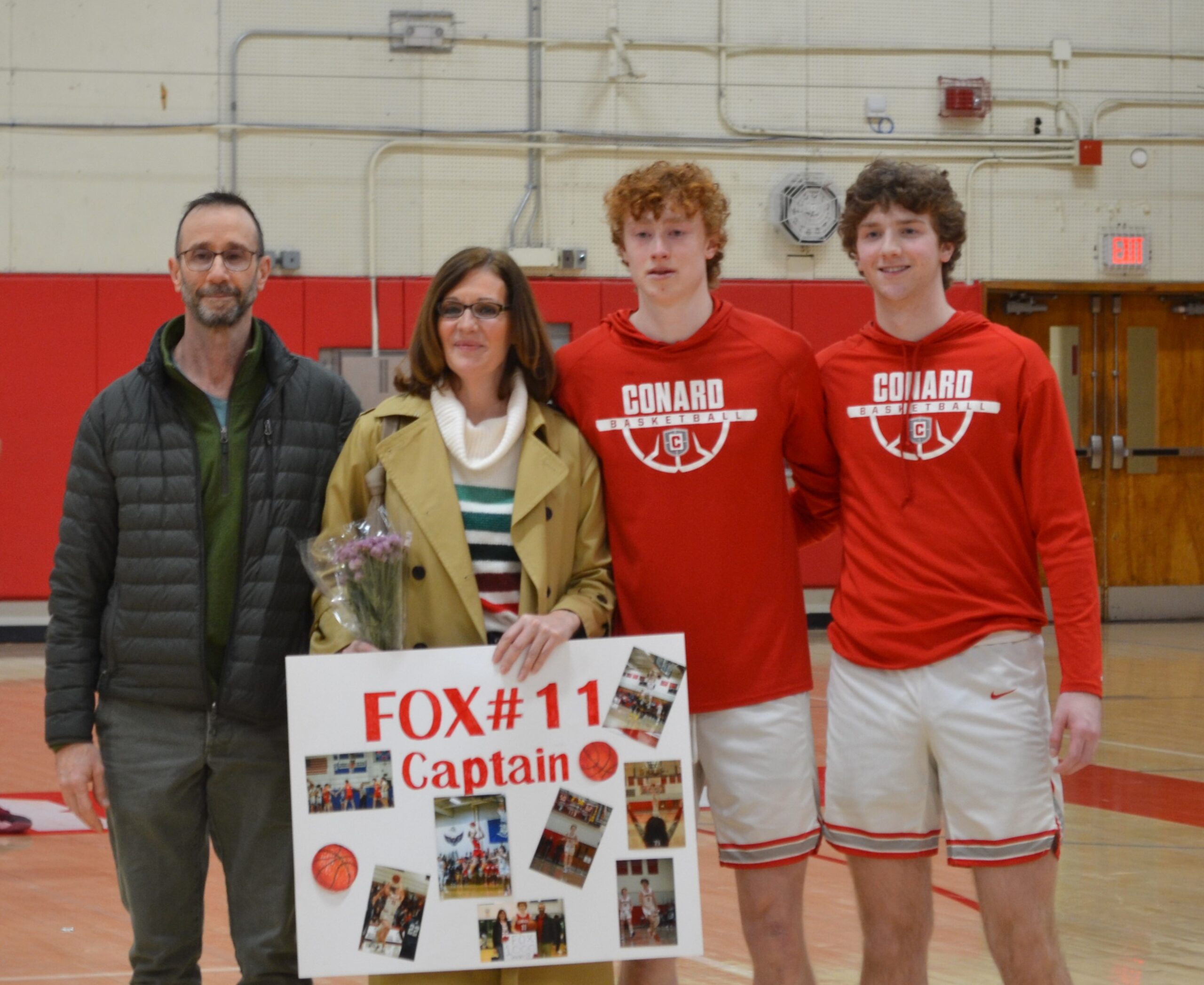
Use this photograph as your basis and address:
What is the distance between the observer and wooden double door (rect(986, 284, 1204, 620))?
471 inches

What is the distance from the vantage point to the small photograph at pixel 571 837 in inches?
106

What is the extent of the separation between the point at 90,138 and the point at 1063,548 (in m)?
9.50

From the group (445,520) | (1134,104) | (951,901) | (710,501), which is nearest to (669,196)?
(710,501)

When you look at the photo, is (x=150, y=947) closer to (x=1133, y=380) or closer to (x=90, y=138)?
(x=90, y=138)

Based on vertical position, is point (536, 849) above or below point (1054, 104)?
below

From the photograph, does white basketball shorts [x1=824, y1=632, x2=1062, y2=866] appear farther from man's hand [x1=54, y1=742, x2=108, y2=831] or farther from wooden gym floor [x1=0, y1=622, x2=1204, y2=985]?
man's hand [x1=54, y1=742, x2=108, y2=831]

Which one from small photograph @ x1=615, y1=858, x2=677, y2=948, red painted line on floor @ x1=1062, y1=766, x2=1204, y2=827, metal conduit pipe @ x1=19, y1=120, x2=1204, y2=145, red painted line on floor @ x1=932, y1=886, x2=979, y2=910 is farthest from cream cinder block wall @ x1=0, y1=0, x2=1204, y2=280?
small photograph @ x1=615, y1=858, x2=677, y2=948

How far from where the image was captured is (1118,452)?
39.2ft

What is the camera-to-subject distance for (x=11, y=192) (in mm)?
10555

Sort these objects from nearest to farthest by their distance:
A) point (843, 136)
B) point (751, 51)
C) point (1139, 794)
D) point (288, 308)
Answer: point (1139, 794) < point (288, 308) < point (751, 51) < point (843, 136)

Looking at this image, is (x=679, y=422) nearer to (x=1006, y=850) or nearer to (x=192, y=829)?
(x=1006, y=850)

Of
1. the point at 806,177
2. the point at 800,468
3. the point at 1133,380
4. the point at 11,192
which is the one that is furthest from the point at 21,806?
the point at 1133,380

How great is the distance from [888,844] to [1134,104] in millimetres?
10390

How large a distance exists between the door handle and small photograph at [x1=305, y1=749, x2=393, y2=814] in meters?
10.4
